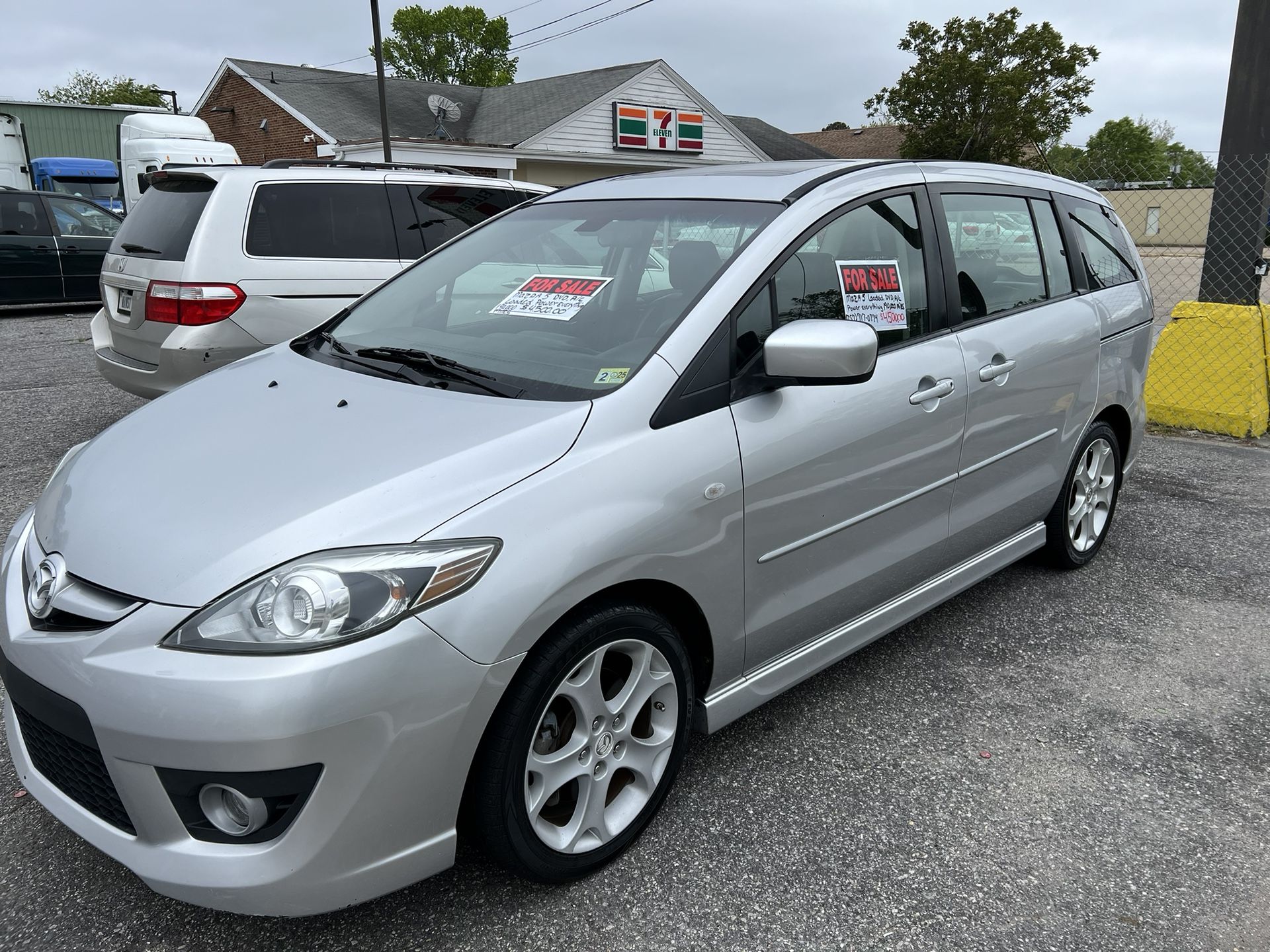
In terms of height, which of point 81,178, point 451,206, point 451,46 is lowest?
point 451,206

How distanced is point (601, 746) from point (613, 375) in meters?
0.93

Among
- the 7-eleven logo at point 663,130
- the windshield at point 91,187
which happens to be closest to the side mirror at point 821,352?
the windshield at point 91,187

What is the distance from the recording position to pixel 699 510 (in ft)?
7.85

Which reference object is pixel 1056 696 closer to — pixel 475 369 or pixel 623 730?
pixel 623 730

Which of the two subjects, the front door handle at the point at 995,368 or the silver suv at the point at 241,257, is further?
the silver suv at the point at 241,257

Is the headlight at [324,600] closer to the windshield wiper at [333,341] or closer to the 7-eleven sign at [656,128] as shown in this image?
the windshield wiper at [333,341]

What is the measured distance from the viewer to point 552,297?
9.57ft

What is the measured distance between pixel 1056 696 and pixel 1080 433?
125 centimetres

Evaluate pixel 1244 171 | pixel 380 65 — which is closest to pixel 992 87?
pixel 380 65

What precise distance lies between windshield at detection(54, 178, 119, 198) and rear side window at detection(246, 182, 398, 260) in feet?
67.8

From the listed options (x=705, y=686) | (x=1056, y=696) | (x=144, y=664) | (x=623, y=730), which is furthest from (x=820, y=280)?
(x=144, y=664)

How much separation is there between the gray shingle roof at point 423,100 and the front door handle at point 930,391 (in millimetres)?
22863

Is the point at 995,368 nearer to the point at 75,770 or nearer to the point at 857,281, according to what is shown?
the point at 857,281

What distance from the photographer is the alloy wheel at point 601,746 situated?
2229 mm
